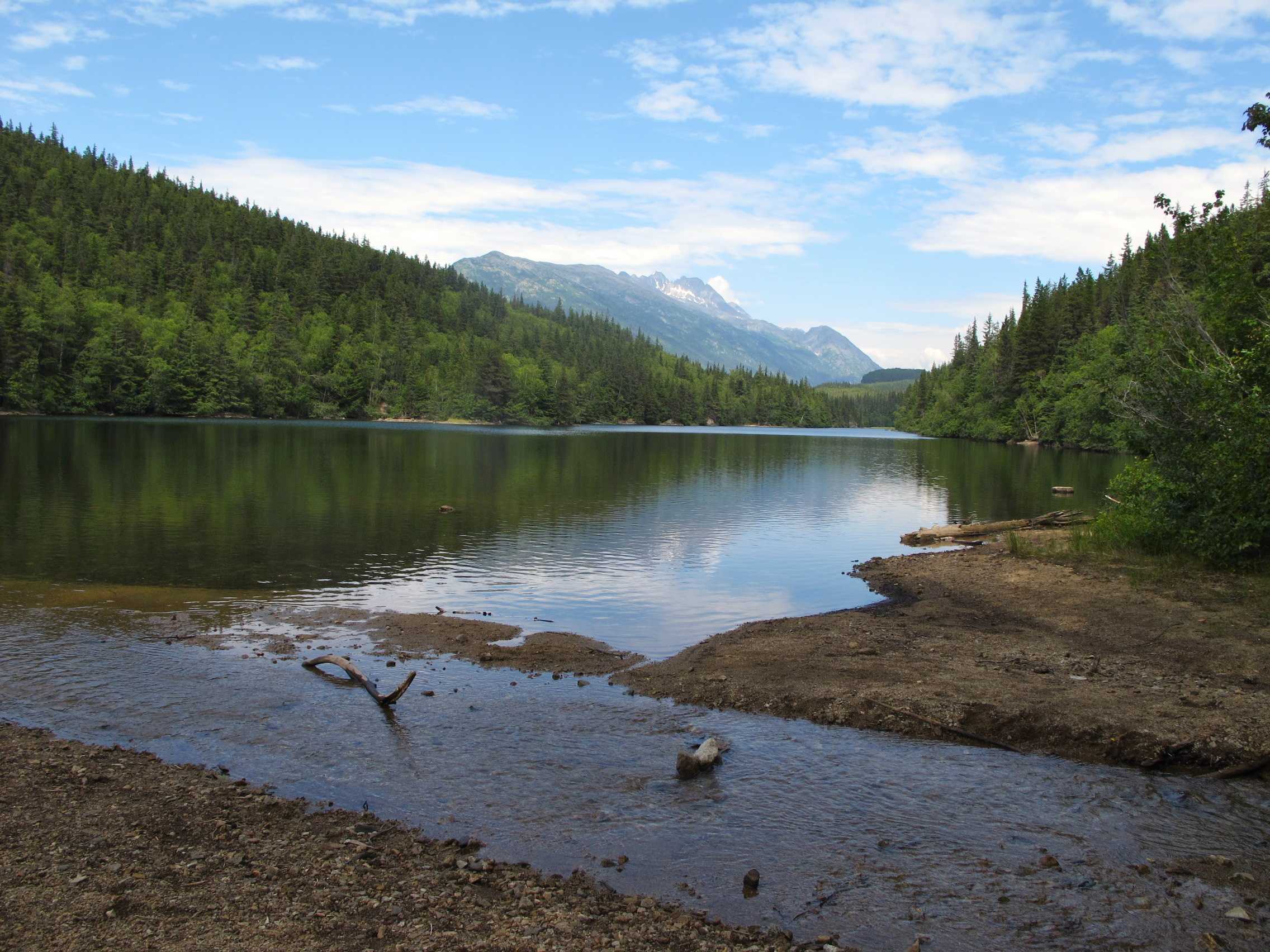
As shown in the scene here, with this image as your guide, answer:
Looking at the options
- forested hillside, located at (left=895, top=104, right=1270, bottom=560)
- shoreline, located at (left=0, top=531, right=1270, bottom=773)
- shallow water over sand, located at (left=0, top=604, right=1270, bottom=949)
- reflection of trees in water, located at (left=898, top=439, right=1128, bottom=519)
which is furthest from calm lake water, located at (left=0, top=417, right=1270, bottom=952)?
reflection of trees in water, located at (left=898, top=439, right=1128, bottom=519)

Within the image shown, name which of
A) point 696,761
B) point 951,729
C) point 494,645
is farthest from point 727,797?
point 494,645

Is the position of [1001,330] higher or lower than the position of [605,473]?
higher

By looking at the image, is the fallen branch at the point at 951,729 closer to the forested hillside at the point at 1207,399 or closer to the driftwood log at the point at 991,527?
the forested hillside at the point at 1207,399

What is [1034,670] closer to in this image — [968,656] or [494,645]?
[968,656]

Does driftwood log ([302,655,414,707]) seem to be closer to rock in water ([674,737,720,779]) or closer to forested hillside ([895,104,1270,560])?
rock in water ([674,737,720,779])

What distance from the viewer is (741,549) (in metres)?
35.1

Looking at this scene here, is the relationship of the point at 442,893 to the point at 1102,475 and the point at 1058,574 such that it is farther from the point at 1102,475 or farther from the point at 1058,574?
the point at 1102,475

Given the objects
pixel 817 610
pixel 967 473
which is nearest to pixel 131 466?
pixel 817 610

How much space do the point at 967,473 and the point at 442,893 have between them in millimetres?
77638

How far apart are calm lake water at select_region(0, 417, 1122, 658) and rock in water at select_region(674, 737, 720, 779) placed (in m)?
6.90

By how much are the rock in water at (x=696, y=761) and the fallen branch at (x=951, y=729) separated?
3.83 meters

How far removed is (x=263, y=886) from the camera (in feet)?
27.7

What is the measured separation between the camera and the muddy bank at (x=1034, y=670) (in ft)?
43.1

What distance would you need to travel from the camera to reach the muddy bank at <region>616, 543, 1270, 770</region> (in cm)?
1315
